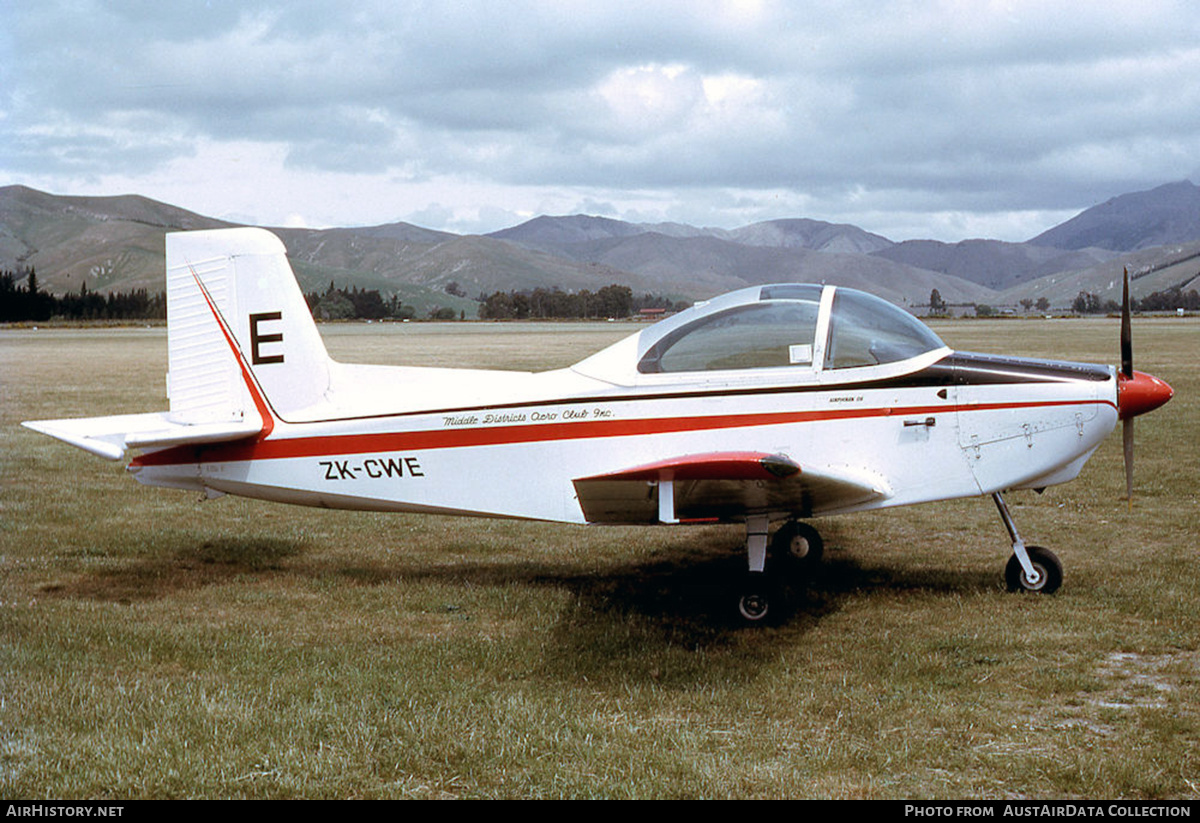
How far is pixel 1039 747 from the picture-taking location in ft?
14.4

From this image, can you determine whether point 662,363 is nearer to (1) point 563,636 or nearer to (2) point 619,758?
(1) point 563,636

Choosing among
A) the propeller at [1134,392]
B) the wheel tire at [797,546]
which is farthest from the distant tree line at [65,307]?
the propeller at [1134,392]

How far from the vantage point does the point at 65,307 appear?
10781 cm

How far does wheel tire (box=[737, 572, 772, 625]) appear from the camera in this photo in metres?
6.27

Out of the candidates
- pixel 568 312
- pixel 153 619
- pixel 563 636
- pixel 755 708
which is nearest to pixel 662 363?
pixel 563 636

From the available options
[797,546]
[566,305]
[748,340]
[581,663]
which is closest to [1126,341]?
[748,340]

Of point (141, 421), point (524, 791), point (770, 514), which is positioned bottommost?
point (524, 791)

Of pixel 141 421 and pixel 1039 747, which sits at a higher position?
pixel 141 421

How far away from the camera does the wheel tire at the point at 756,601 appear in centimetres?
627

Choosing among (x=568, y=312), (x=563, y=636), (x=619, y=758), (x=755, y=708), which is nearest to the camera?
(x=619, y=758)

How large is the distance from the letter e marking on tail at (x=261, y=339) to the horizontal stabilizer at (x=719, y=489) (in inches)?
121

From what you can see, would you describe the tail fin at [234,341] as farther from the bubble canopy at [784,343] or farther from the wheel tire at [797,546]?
the wheel tire at [797,546]

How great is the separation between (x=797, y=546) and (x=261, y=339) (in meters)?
4.70

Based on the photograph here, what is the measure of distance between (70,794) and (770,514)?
424 centimetres
